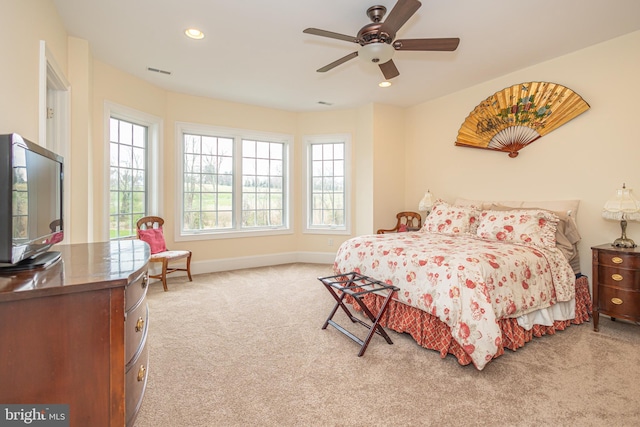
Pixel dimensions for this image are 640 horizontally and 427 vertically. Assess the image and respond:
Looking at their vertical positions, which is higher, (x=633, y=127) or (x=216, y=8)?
(x=216, y=8)

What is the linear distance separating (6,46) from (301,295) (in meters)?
3.18

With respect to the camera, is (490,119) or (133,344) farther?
(490,119)

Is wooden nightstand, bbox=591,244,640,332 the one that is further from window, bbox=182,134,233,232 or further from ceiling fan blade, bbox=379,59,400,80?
window, bbox=182,134,233,232

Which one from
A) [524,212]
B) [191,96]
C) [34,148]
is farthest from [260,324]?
[191,96]

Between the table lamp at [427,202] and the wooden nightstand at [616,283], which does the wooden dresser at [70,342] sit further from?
the table lamp at [427,202]

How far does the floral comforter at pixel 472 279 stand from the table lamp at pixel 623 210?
528mm

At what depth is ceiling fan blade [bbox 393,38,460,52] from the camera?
2.34 metres

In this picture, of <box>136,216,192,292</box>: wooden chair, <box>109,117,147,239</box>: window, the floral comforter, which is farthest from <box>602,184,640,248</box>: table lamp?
<box>109,117,147,239</box>: window

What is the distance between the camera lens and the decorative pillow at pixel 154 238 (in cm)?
403

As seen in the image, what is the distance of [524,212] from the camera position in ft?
10.3

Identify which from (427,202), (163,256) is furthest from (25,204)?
(427,202)

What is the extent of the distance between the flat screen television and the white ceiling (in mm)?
1802

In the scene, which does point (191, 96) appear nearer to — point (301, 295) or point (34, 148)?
point (301, 295)

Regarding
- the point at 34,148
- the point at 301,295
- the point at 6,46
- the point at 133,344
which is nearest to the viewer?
the point at 133,344
